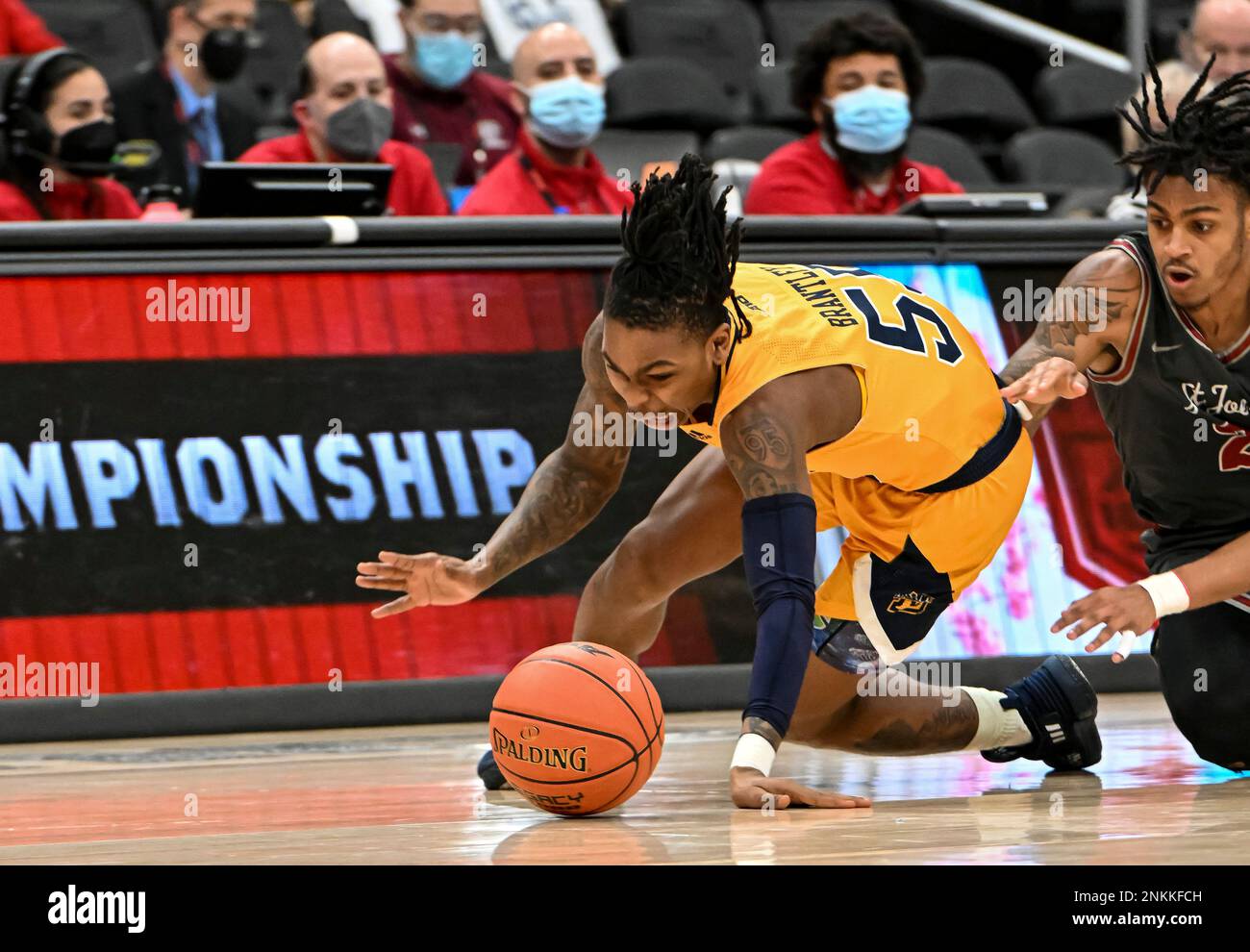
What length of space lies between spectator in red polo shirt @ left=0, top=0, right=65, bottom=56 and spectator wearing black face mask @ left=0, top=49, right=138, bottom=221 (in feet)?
3.45

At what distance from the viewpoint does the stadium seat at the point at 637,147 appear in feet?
31.0

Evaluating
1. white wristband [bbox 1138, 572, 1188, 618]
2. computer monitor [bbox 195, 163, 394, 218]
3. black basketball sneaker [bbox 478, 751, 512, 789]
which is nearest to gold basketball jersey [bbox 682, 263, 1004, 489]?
white wristband [bbox 1138, 572, 1188, 618]

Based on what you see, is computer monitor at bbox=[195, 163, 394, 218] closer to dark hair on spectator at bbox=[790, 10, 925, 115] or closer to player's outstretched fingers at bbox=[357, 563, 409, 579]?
dark hair on spectator at bbox=[790, 10, 925, 115]

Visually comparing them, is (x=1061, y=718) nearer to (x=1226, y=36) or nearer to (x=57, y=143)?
(x=57, y=143)

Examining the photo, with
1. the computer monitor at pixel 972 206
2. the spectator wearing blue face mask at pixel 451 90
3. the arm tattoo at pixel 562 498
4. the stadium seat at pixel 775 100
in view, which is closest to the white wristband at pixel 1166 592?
the arm tattoo at pixel 562 498

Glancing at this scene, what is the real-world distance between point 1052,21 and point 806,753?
28.5 feet

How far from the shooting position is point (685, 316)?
395 cm

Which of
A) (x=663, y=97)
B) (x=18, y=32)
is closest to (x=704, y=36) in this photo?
(x=663, y=97)

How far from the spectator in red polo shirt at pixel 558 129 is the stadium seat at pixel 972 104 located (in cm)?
365

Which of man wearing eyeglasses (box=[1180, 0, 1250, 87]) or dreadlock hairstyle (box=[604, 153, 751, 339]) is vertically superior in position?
man wearing eyeglasses (box=[1180, 0, 1250, 87])

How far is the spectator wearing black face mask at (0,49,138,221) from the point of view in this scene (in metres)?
7.02
